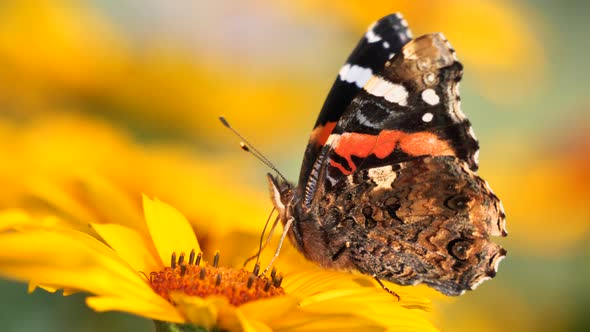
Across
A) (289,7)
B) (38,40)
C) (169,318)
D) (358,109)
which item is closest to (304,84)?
(289,7)

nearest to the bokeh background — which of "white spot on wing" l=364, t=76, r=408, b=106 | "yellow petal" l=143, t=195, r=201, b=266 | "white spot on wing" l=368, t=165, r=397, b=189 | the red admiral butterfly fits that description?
"yellow petal" l=143, t=195, r=201, b=266

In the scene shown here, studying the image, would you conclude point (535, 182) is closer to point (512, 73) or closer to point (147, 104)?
point (512, 73)

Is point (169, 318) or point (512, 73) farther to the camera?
point (512, 73)

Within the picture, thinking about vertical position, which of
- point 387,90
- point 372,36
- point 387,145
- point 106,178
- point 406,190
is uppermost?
point 372,36

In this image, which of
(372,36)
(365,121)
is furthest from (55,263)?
(372,36)

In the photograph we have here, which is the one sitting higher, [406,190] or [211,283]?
[406,190]

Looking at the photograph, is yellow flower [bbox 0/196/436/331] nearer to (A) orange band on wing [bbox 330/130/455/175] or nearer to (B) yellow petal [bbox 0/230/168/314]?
(B) yellow petal [bbox 0/230/168/314]

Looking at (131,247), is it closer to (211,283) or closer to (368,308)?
(211,283)
